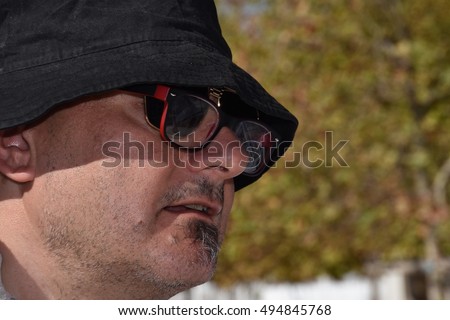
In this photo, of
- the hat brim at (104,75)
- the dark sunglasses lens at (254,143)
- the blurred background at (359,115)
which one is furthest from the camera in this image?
the blurred background at (359,115)

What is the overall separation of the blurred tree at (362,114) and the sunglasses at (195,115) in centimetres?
814

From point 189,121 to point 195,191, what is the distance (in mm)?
207

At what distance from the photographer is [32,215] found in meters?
2.36

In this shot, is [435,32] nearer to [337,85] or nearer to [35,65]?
[337,85]

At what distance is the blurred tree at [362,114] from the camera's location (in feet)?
37.1

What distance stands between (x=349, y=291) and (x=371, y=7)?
17.0m

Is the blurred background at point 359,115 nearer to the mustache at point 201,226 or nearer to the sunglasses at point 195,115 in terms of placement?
the sunglasses at point 195,115

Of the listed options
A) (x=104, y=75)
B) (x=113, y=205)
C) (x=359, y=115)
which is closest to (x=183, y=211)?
(x=113, y=205)

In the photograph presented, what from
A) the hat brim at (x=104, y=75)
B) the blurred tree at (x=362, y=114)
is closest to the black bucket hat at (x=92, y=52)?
the hat brim at (x=104, y=75)

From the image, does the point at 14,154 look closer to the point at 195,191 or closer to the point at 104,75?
the point at 104,75

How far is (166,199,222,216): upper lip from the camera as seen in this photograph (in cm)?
239

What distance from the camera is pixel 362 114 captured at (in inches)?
456

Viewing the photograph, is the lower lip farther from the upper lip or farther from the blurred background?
the blurred background
